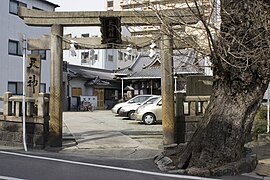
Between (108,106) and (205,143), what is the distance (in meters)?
32.6

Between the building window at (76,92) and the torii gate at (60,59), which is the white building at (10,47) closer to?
the building window at (76,92)

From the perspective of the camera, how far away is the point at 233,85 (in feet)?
27.1

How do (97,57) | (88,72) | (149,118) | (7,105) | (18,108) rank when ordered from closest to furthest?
(18,108) → (7,105) → (149,118) → (88,72) → (97,57)

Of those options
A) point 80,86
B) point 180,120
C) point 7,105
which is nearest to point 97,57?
point 80,86

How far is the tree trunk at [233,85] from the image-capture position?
25.3 ft

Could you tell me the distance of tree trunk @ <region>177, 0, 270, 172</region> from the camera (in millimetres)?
7707

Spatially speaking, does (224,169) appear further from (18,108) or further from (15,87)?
(15,87)

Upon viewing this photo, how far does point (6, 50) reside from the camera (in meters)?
27.1

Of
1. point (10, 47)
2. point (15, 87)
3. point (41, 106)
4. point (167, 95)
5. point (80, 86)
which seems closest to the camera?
point (167, 95)

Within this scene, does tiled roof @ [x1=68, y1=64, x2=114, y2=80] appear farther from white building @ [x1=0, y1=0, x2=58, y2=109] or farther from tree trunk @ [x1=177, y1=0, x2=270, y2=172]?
tree trunk @ [x1=177, y1=0, x2=270, y2=172]

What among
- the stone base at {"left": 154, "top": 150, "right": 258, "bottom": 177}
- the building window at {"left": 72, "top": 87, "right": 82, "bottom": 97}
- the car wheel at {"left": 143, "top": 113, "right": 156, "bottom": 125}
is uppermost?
the building window at {"left": 72, "top": 87, "right": 82, "bottom": 97}

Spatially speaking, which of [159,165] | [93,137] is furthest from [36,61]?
[159,165]

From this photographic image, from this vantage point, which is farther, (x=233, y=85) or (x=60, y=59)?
(x=60, y=59)

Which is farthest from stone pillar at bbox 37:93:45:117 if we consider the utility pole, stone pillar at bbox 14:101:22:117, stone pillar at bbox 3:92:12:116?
the utility pole
